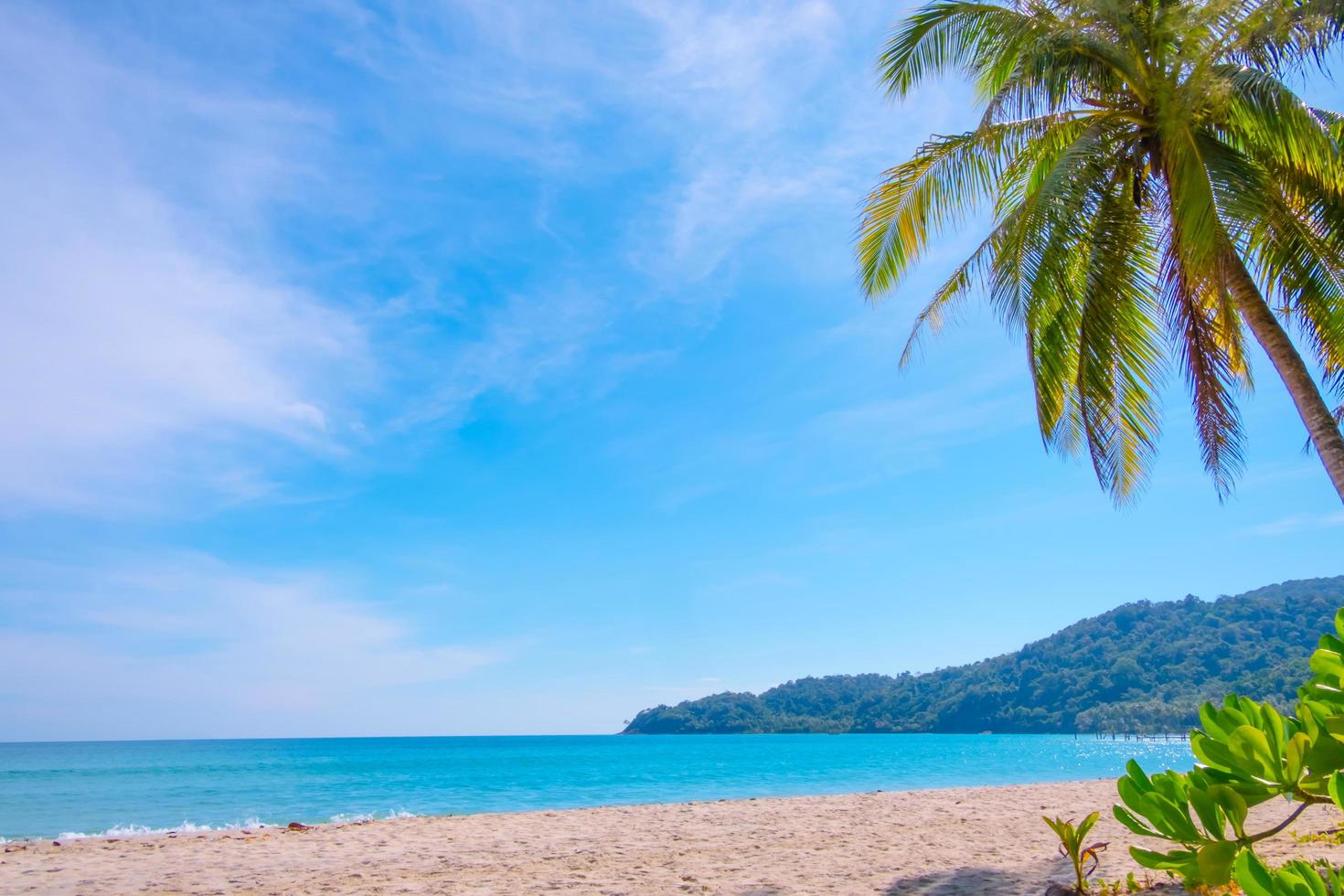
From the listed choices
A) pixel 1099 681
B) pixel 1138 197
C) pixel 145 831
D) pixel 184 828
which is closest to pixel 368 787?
pixel 184 828

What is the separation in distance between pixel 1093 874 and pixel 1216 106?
595 centimetres

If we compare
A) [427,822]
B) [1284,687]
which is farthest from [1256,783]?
[1284,687]

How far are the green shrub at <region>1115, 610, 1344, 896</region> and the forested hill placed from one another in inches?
1610

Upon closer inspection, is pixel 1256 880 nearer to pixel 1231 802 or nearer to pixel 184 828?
pixel 1231 802

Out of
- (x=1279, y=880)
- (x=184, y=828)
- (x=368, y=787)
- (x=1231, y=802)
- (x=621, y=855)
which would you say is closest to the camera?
(x=1279, y=880)

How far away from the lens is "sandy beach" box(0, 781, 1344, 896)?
6.03 meters

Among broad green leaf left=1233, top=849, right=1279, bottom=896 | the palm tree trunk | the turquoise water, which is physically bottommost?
the turquoise water

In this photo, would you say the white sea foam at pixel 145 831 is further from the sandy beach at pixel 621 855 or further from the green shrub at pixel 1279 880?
the green shrub at pixel 1279 880

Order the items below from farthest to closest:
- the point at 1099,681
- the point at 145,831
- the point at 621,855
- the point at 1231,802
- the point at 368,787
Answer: the point at 1099,681 → the point at 368,787 → the point at 145,831 → the point at 621,855 → the point at 1231,802


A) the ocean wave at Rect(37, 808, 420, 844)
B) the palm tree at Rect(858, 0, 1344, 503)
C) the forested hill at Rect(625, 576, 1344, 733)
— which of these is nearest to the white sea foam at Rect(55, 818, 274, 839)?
Result: the ocean wave at Rect(37, 808, 420, 844)

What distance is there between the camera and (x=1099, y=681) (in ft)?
229

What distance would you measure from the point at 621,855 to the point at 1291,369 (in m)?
7.02

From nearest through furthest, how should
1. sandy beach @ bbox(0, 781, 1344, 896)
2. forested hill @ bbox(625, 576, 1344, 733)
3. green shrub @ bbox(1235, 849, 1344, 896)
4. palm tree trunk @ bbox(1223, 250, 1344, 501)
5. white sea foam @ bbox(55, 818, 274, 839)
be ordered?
green shrub @ bbox(1235, 849, 1344, 896)
palm tree trunk @ bbox(1223, 250, 1344, 501)
sandy beach @ bbox(0, 781, 1344, 896)
white sea foam @ bbox(55, 818, 274, 839)
forested hill @ bbox(625, 576, 1344, 733)

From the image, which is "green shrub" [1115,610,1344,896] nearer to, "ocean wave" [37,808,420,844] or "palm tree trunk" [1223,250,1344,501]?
"palm tree trunk" [1223,250,1344,501]
